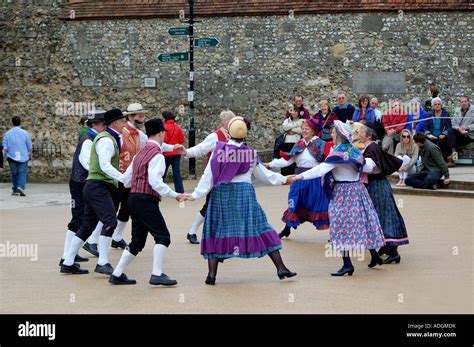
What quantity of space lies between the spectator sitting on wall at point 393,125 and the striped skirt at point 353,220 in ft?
28.8

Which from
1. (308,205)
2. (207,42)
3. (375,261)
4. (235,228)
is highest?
(207,42)

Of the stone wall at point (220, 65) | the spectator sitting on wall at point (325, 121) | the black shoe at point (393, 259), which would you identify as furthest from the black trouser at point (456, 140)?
the black shoe at point (393, 259)

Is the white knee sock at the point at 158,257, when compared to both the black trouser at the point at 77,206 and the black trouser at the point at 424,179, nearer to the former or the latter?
the black trouser at the point at 77,206

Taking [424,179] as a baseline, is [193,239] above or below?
below

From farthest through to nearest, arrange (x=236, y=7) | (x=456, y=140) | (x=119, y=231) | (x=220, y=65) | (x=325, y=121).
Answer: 1. (x=220, y=65)
2. (x=236, y=7)
3. (x=456, y=140)
4. (x=325, y=121)
5. (x=119, y=231)

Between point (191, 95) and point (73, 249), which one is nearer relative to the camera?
point (73, 249)

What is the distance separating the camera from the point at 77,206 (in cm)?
1133

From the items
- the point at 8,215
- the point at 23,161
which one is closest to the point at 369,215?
the point at 8,215

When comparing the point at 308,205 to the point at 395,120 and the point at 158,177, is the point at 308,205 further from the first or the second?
the point at 395,120

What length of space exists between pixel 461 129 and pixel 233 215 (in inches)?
417

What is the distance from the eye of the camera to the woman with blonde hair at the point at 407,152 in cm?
1742
